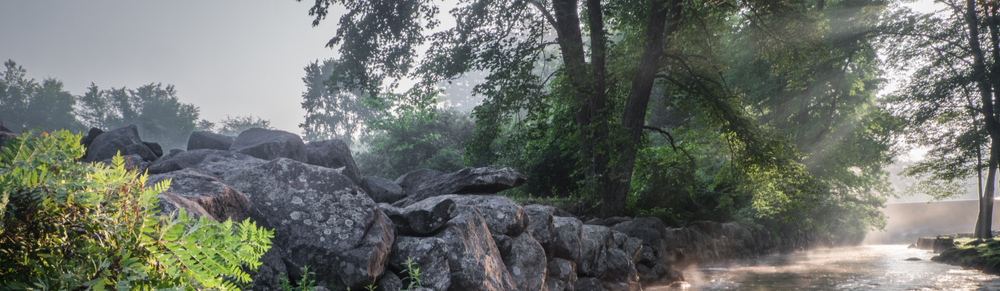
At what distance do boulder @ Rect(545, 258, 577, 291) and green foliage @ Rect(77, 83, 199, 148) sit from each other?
76.9 meters

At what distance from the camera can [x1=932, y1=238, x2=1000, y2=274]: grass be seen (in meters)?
13.8

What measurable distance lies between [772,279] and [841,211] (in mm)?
18299

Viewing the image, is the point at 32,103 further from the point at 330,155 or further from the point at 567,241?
the point at 567,241

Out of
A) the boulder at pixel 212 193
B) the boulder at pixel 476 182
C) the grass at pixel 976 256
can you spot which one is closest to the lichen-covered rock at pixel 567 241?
the boulder at pixel 476 182

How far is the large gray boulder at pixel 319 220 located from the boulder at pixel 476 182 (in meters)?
3.53

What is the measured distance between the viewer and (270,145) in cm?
1248

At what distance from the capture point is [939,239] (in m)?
20.9

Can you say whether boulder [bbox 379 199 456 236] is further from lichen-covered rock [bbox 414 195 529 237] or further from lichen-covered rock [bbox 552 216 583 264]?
lichen-covered rock [bbox 552 216 583 264]

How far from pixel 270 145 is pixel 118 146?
3787 mm

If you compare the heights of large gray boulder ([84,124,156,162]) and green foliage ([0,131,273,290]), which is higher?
large gray boulder ([84,124,156,162])

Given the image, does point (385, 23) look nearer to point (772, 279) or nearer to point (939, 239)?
point (772, 279)

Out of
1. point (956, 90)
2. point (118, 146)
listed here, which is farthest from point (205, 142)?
point (956, 90)

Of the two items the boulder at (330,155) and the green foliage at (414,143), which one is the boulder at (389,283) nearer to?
the boulder at (330,155)

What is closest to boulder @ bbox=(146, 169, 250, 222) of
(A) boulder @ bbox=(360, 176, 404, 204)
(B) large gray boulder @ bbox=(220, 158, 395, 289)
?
(B) large gray boulder @ bbox=(220, 158, 395, 289)
